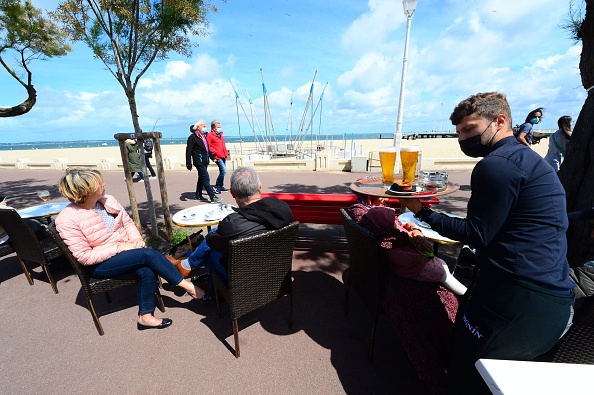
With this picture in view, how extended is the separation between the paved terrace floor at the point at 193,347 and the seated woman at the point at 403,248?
72 centimetres

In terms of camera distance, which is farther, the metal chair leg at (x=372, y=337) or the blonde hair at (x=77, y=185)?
the blonde hair at (x=77, y=185)

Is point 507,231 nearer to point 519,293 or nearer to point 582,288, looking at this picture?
point 519,293

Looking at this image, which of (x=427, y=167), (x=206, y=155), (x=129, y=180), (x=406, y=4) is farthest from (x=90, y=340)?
(x=427, y=167)

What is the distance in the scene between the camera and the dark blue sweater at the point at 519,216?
113 cm

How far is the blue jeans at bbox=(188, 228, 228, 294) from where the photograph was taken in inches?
92.1

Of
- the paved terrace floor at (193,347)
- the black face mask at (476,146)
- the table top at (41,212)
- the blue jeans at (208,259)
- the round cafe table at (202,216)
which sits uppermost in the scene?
the black face mask at (476,146)

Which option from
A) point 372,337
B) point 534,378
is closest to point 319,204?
point 372,337

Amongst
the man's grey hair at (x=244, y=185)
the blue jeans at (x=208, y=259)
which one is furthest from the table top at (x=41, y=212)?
the man's grey hair at (x=244, y=185)

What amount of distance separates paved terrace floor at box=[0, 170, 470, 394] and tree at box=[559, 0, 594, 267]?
77.5 inches

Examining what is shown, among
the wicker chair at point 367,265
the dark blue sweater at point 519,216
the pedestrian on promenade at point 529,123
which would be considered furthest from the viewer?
the pedestrian on promenade at point 529,123

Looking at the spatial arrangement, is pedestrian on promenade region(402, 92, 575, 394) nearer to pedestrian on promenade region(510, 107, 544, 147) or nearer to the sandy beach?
pedestrian on promenade region(510, 107, 544, 147)

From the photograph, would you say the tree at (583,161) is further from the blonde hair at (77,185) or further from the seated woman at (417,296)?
the blonde hair at (77,185)

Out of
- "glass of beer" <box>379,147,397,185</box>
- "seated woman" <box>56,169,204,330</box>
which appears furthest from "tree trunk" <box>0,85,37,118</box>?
"glass of beer" <box>379,147,397,185</box>

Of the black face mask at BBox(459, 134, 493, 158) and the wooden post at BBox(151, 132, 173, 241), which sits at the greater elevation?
the black face mask at BBox(459, 134, 493, 158)
